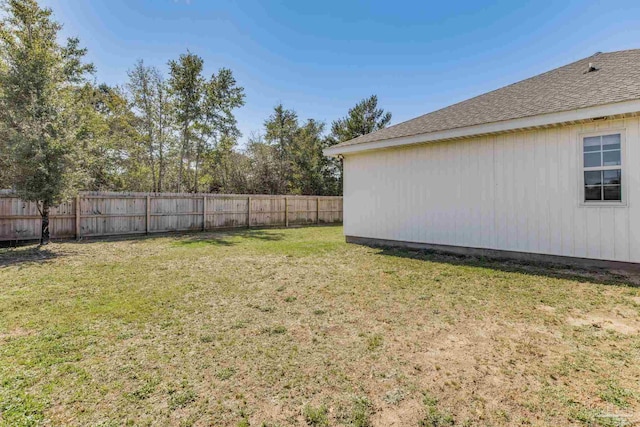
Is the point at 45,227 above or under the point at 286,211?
under

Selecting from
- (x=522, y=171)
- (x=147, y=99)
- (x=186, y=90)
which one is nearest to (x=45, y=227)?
(x=186, y=90)

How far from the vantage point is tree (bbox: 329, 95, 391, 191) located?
23406 millimetres

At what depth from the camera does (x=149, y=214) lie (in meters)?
11.0

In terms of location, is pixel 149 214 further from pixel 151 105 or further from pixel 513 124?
pixel 513 124

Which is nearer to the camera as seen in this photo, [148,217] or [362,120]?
[148,217]

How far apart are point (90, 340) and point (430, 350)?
3.07 metres

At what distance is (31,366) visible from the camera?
2.32 meters

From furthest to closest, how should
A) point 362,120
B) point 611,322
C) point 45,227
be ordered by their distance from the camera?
point 362,120
point 45,227
point 611,322

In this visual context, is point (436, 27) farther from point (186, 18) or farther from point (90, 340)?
point (90, 340)

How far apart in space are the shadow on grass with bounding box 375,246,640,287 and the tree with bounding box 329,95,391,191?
54.8ft

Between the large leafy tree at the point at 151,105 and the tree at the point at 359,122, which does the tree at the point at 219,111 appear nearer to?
the large leafy tree at the point at 151,105

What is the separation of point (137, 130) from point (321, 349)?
1868 cm

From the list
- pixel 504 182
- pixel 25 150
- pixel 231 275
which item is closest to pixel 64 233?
pixel 25 150

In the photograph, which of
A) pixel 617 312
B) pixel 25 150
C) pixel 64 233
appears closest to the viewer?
pixel 617 312
